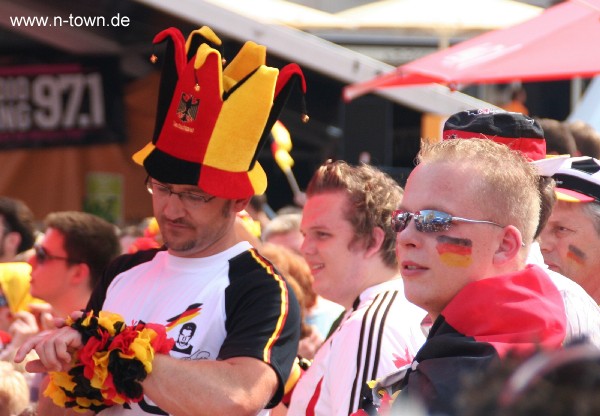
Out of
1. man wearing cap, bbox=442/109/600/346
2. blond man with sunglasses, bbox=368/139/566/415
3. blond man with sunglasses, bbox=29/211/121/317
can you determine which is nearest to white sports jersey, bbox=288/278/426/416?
man wearing cap, bbox=442/109/600/346

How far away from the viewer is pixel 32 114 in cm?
1003

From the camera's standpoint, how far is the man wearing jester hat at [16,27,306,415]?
275cm

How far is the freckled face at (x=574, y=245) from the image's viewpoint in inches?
133

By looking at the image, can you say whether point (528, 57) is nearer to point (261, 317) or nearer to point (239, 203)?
point (239, 203)

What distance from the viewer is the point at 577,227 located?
11.1 feet

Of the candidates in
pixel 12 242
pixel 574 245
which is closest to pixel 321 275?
pixel 574 245

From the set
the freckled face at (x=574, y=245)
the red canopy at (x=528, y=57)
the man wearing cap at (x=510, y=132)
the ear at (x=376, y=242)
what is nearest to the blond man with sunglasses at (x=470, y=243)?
the man wearing cap at (x=510, y=132)

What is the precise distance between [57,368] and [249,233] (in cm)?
138

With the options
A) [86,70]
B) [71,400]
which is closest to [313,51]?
[86,70]

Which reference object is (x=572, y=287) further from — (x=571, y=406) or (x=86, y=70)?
(x=86, y=70)

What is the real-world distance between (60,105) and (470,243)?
330 inches

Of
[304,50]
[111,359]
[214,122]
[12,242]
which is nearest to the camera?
[111,359]

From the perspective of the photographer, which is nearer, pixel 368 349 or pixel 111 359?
pixel 111 359

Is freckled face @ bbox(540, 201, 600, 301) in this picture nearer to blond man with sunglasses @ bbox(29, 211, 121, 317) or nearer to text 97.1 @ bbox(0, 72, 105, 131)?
blond man with sunglasses @ bbox(29, 211, 121, 317)
